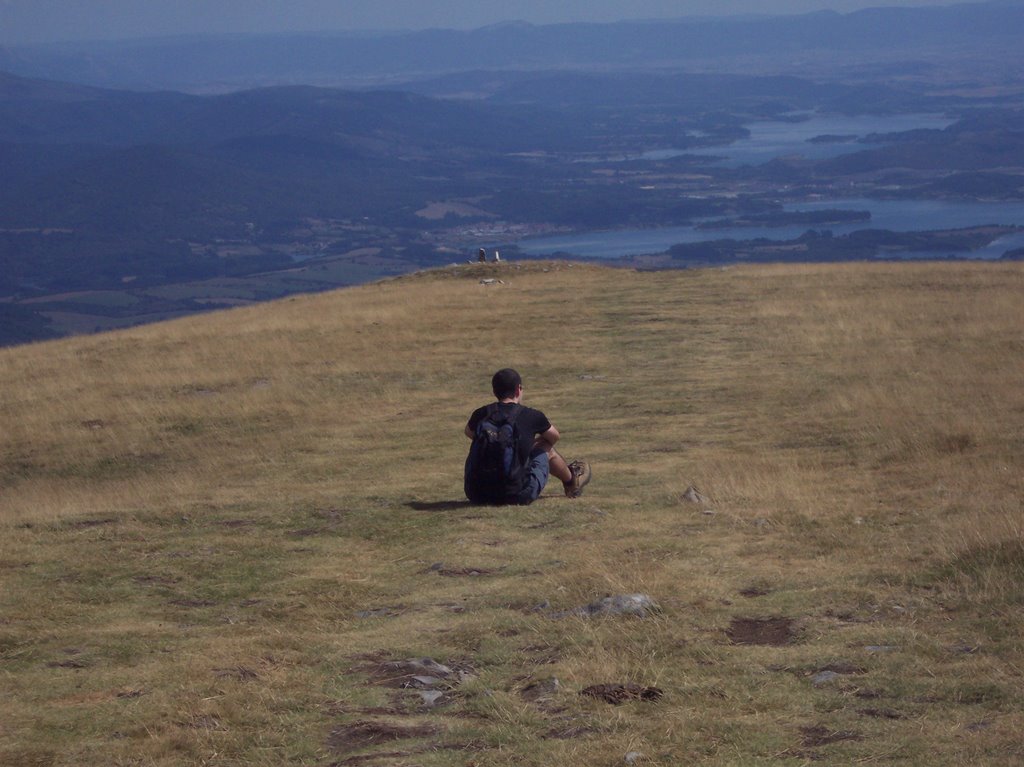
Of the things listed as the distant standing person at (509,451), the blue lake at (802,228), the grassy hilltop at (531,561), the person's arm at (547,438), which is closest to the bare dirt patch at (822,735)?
the grassy hilltop at (531,561)

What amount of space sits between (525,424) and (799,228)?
10590 cm

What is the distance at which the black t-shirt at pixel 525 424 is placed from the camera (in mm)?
11172

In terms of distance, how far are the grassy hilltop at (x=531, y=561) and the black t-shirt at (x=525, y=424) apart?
619mm

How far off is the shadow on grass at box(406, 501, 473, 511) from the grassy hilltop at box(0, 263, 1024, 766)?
0.07 metres

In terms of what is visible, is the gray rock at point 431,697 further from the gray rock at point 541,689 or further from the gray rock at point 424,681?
the gray rock at point 541,689

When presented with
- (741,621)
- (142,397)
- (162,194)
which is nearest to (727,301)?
(142,397)

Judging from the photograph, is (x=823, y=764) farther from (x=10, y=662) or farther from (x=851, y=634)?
(x=10, y=662)

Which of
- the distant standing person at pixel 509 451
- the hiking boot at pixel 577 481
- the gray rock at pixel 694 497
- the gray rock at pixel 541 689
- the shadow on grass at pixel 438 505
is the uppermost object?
the distant standing person at pixel 509 451

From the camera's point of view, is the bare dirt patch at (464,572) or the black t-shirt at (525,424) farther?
the black t-shirt at (525,424)

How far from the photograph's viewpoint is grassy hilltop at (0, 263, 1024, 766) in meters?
6.10

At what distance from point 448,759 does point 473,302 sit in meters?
23.8

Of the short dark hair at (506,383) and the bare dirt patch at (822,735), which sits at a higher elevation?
the short dark hair at (506,383)

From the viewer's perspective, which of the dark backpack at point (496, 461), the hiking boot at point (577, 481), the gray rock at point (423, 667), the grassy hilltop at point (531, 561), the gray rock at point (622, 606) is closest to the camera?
the grassy hilltop at point (531, 561)

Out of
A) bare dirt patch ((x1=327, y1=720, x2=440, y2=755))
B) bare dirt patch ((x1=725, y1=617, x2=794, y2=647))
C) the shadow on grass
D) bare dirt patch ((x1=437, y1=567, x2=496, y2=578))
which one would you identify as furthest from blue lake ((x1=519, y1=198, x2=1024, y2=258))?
bare dirt patch ((x1=327, y1=720, x2=440, y2=755))
